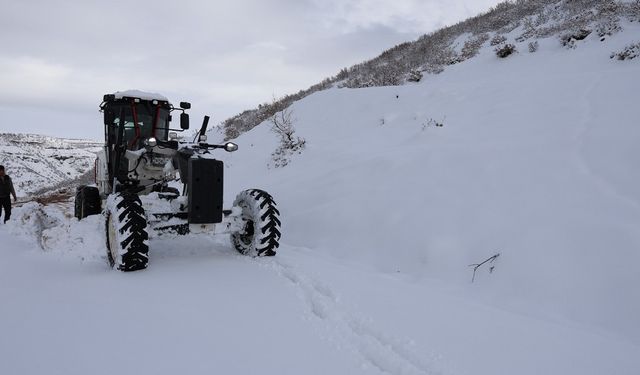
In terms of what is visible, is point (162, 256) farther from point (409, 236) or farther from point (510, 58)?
point (510, 58)

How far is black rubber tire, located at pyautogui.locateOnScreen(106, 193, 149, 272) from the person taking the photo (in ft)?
14.4

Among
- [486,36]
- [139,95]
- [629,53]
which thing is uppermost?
[486,36]

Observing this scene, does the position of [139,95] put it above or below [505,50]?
below

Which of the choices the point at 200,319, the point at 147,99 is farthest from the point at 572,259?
the point at 147,99

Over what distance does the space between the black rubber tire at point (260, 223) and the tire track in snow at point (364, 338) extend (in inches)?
44.4

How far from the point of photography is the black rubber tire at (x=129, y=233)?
14.4 feet

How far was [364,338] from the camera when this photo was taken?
9.84 ft

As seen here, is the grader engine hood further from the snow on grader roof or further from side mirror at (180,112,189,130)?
the snow on grader roof

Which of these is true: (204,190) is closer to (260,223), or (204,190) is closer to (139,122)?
(260,223)

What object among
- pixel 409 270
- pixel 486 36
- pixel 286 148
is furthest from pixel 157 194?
pixel 486 36

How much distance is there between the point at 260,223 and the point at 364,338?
2.46 meters

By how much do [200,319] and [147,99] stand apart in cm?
418

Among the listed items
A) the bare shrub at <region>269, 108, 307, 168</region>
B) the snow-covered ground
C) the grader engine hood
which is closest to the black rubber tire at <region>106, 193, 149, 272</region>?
the snow-covered ground

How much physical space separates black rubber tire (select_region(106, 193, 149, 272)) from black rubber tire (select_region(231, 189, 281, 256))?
1.28 m
